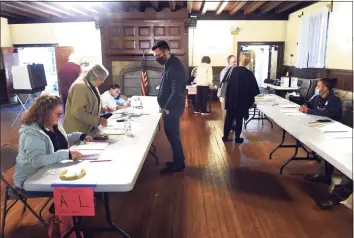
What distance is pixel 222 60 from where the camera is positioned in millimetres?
8328

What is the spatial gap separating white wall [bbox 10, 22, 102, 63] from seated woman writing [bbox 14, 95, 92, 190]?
21.9ft

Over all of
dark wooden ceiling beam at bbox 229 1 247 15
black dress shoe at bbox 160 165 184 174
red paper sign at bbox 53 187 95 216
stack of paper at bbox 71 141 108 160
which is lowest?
black dress shoe at bbox 160 165 184 174

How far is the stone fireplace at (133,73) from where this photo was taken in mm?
8094

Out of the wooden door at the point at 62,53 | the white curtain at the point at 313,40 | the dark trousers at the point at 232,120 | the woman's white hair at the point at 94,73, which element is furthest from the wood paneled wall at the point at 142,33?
the woman's white hair at the point at 94,73

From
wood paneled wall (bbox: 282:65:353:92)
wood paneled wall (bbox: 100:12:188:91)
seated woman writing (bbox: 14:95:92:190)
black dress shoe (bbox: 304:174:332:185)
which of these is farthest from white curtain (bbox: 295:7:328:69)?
seated woman writing (bbox: 14:95:92:190)

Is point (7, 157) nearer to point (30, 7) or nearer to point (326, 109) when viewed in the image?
point (326, 109)

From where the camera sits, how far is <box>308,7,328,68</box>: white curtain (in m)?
5.56

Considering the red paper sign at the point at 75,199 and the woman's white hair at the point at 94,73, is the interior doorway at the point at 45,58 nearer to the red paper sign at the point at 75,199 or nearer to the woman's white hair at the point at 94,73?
the woman's white hair at the point at 94,73

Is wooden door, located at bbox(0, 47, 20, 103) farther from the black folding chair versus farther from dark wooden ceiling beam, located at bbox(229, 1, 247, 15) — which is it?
the black folding chair

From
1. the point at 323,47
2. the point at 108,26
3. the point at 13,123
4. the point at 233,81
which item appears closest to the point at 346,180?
the point at 233,81

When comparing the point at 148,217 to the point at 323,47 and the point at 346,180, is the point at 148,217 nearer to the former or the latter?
the point at 346,180

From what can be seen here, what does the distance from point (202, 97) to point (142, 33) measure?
2599mm

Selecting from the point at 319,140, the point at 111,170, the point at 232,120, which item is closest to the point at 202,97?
the point at 232,120

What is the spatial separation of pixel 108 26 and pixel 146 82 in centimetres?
177
